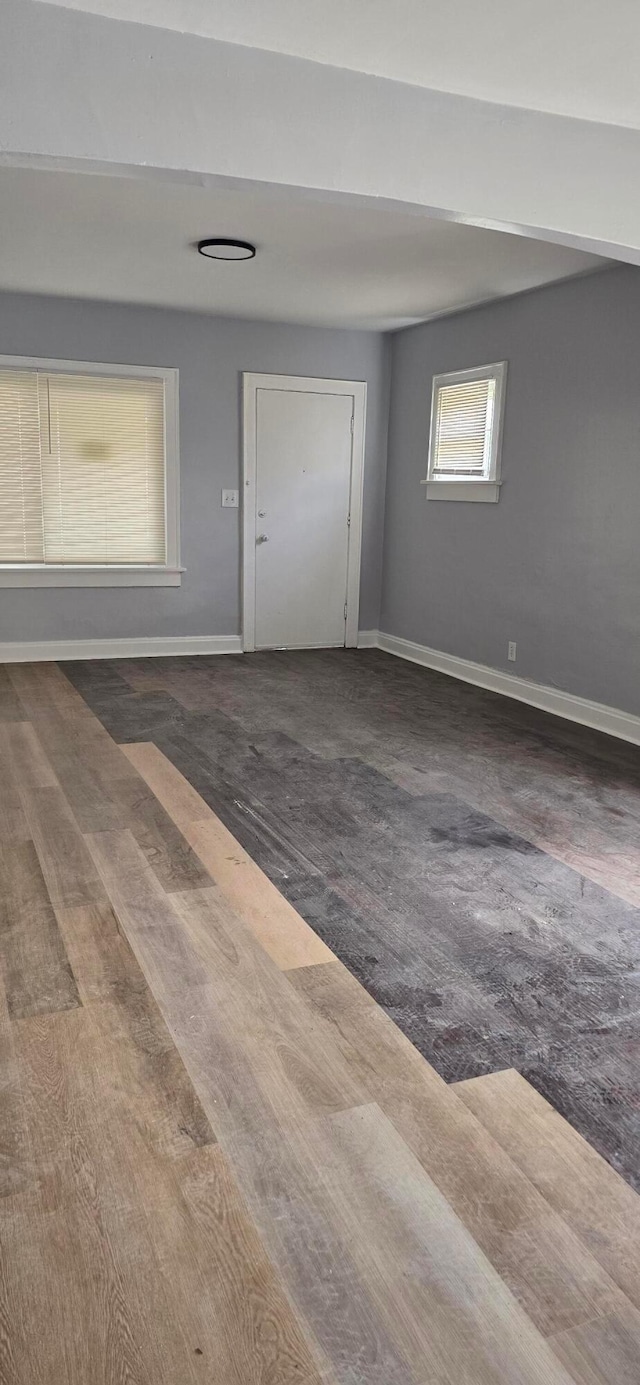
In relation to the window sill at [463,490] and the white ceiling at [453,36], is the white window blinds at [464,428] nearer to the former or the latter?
the window sill at [463,490]

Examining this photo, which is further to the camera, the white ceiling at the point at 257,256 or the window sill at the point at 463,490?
the window sill at the point at 463,490

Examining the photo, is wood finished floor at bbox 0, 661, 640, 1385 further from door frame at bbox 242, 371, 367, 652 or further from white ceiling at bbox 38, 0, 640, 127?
door frame at bbox 242, 371, 367, 652

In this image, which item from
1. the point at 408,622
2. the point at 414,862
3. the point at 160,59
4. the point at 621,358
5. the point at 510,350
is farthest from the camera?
the point at 408,622

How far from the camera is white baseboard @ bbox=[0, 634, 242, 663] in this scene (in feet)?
21.1

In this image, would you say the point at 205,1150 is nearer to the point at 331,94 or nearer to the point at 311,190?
the point at 311,190

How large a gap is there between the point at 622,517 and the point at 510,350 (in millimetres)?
1477

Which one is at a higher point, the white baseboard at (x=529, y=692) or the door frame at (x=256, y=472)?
the door frame at (x=256, y=472)

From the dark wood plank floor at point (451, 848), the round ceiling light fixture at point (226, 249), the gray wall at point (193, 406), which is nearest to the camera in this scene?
the dark wood plank floor at point (451, 848)

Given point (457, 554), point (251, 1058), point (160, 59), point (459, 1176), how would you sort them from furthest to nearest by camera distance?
point (457, 554) → point (160, 59) → point (251, 1058) → point (459, 1176)

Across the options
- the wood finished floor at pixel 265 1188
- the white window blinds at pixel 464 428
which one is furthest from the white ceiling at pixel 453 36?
the white window blinds at pixel 464 428

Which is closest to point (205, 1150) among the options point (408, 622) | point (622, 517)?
point (622, 517)

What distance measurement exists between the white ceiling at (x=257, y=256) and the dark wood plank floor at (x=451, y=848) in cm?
234

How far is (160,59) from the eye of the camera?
2354 mm

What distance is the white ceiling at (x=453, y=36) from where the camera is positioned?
222cm
